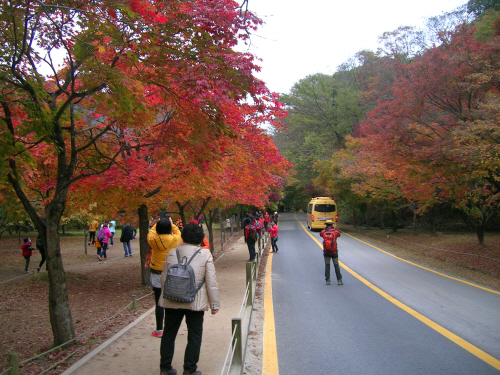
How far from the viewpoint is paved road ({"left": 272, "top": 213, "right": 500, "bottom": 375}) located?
16.3 feet

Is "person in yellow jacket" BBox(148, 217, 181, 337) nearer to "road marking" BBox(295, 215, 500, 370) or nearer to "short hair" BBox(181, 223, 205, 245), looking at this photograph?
"short hair" BBox(181, 223, 205, 245)

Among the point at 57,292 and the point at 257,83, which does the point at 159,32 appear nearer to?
the point at 257,83

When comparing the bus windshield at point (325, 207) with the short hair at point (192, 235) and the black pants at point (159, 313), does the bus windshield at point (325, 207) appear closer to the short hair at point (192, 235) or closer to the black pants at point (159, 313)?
the black pants at point (159, 313)

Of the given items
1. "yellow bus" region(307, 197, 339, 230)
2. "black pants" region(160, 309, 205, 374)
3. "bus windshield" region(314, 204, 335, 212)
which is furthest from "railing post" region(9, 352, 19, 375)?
"bus windshield" region(314, 204, 335, 212)

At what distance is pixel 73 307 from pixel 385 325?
7.26 meters

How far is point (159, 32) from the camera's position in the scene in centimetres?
588

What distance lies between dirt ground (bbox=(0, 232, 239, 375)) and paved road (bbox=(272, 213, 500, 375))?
3.10 m

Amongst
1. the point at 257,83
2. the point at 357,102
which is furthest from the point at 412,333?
the point at 357,102

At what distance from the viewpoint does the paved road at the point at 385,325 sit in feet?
16.3

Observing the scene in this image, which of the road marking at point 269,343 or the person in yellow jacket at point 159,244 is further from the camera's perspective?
the person in yellow jacket at point 159,244

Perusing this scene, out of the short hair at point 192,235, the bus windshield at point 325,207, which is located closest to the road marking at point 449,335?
the short hair at point 192,235

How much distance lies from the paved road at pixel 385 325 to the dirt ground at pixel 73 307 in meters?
3.10

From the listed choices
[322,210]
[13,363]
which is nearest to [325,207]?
[322,210]

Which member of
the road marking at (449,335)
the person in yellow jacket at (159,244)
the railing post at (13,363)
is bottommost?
the road marking at (449,335)
